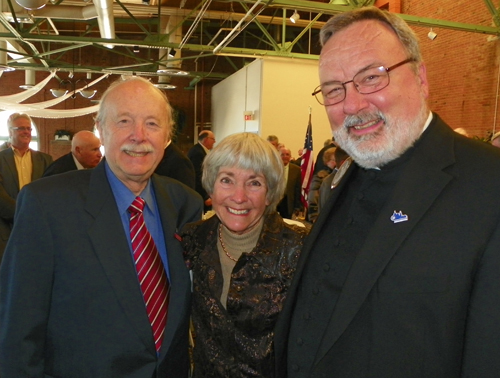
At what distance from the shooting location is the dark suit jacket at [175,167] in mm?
4664

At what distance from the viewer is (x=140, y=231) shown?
76.5 inches

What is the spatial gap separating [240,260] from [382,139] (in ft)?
2.63

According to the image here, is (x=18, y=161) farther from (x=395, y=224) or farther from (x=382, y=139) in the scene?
(x=395, y=224)

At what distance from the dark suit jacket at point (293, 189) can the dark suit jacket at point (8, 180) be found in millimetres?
A: 3872

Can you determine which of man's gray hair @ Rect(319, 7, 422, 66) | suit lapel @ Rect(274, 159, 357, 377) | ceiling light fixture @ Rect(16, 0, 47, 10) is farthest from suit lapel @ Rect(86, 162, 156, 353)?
ceiling light fixture @ Rect(16, 0, 47, 10)

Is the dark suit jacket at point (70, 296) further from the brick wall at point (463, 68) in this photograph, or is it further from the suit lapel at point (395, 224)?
the brick wall at point (463, 68)

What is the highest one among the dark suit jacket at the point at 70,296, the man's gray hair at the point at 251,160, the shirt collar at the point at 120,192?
the man's gray hair at the point at 251,160

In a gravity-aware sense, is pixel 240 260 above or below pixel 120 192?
below

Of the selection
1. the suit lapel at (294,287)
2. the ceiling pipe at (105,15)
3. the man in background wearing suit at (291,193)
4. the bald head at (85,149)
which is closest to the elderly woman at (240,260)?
the suit lapel at (294,287)

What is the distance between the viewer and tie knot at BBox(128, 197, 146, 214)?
77.5 inches

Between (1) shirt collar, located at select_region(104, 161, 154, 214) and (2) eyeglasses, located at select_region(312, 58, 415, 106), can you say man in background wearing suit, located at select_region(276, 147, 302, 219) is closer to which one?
(1) shirt collar, located at select_region(104, 161, 154, 214)

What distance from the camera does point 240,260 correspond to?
78.9 inches

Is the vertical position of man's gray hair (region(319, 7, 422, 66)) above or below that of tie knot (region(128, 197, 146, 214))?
above

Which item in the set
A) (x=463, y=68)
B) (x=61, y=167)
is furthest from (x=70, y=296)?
(x=463, y=68)
